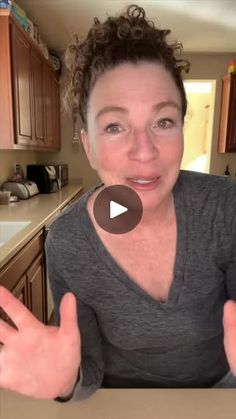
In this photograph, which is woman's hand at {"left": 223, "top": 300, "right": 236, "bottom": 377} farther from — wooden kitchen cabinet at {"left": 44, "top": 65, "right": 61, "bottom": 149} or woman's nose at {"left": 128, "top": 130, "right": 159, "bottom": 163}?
wooden kitchen cabinet at {"left": 44, "top": 65, "right": 61, "bottom": 149}

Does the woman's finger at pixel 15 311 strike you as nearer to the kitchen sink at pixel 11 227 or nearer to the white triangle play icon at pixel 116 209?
the white triangle play icon at pixel 116 209

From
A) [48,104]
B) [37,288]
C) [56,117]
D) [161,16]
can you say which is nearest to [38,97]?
[48,104]

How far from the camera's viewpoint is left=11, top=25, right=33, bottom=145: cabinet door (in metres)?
2.10

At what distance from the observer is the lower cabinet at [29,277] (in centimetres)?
137

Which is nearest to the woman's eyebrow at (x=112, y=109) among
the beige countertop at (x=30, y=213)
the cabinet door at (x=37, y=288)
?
the beige countertop at (x=30, y=213)

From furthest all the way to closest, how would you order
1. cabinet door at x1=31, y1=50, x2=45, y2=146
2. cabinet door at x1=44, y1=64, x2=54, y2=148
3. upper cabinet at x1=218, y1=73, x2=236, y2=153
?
upper cabinet at x1=218, y1=73, x2=236, y2=153, cabinet door at x1=44, y1=64, x2=54, y2=148, cabinet door at x1=31, y1=50, x2=45, y2=146

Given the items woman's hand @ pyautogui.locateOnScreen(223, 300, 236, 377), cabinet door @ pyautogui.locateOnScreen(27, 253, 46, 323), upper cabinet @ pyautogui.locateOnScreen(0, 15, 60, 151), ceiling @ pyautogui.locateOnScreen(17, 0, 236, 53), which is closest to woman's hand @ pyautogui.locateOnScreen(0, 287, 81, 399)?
woman's hand @ pyautogui.locateOnScreen(223, 300, 236, 377)

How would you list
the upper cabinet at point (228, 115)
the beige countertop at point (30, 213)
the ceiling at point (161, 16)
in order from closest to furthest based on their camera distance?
the beige countertop at point (30, 213), the ceiling at point (161, 16), the upper cabinet at point (228, 115)

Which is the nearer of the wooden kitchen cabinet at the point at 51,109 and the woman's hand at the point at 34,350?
the woman's hand at the point at 34,350

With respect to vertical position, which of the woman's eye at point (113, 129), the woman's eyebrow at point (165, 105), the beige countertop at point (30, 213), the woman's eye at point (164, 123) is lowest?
the beige countertop at point (30, 213)

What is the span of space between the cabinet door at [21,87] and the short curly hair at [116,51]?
1.61 m

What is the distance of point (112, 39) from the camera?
63 cm

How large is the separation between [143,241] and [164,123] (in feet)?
0.87
